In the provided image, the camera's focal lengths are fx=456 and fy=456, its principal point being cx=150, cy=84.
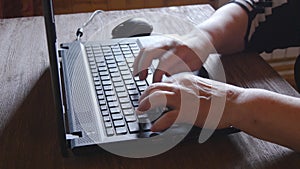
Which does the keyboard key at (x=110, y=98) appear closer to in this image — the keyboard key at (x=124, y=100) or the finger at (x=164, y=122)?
the keyboard key at (x=124, y=100)

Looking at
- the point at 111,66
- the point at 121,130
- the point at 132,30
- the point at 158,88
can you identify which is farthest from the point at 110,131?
the point at 132,30

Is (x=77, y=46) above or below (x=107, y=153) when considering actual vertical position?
above

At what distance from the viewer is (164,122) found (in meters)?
0.73

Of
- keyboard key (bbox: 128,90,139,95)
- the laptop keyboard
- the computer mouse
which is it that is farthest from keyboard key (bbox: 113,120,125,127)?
the computer mouse

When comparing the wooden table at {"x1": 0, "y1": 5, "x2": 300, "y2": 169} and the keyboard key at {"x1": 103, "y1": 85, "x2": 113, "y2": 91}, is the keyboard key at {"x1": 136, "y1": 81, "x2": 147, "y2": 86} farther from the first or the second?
the wooden table at {"x1": 0, "y1": 5, "x2": 300, "y2": 169}

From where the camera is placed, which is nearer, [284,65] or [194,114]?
[194,114]

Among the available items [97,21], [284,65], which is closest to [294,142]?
[97,21]

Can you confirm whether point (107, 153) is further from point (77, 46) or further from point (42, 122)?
point (77, 46)

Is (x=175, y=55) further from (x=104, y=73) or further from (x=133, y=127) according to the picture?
(x=133, y=127)

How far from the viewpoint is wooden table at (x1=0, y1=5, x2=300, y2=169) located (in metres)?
0.72

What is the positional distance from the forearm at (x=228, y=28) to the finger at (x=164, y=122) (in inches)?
14.4

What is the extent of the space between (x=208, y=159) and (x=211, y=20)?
48 cm

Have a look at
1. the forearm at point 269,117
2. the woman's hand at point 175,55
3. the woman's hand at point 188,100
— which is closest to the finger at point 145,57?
the woman's hand at point 175,55

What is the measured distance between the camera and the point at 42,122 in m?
0.82
